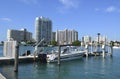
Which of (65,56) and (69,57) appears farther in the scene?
(69,57)

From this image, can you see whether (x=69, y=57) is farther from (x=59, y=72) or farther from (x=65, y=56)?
(x=59, y=72)

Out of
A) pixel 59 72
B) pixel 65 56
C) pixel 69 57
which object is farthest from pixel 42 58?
pixel 59 72

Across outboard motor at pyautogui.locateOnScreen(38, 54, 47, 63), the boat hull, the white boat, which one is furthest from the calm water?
outboard motor at pyautogui.locateOnScreen(38, 54, 47, 63)

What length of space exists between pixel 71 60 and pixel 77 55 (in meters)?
4.67

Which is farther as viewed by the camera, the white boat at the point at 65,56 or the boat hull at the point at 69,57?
the boat hull at the point at 69,57

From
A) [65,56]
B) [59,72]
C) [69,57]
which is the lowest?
[59,72]

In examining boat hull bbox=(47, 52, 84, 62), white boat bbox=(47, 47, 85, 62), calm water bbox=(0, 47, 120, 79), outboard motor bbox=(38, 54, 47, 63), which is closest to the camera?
calm water bbox=(0, 47, 120, 79)

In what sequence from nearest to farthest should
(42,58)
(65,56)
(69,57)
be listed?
(42,58) < (65,56) < (69,57)

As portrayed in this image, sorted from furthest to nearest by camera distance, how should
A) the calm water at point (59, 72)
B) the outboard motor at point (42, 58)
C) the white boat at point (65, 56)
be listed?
1. the outboard motor at point (42, 58)
2. the white boat at point (65, 56)
3. the calm water at point (59, 72)

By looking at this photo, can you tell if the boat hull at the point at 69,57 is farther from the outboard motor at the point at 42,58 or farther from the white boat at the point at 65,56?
the outboard motor at the point at 42,58

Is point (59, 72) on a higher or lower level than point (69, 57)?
lower

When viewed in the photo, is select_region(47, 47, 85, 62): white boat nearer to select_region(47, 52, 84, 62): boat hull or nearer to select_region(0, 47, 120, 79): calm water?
select_region(47, 52, 84, 62): boat hull

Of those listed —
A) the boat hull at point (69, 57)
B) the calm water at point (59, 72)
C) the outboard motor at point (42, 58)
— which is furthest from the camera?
the outboard motor at point (42, 58)

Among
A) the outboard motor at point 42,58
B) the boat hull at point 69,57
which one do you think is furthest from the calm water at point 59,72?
the outboard motor at point 42,58
